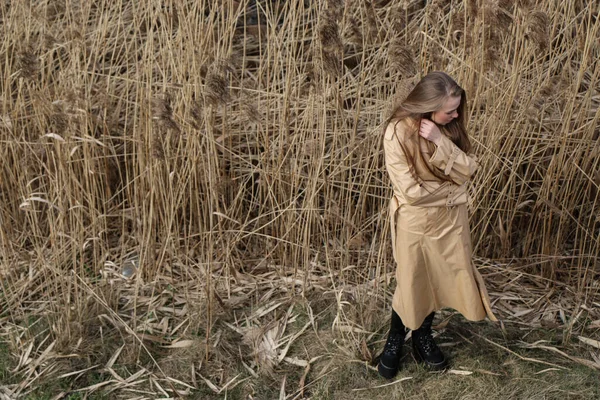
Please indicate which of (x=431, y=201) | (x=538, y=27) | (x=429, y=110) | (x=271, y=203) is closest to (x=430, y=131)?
(x=429, y=110)

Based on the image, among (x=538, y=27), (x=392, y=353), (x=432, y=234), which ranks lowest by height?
(x=392, y=353)

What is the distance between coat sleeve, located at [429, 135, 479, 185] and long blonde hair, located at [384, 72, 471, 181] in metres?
0.05

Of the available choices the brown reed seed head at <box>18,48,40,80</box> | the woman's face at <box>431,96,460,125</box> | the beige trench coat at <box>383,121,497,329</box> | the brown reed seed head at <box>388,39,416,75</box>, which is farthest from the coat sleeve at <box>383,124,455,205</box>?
the brown reed seed head at <box>18,48,40,80</box>

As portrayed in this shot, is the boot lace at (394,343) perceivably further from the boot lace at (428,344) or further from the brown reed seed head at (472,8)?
the brown reed seed head at (472,8)

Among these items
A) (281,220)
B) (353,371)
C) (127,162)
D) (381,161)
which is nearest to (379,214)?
(381,161)

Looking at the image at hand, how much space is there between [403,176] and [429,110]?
22 centimetres

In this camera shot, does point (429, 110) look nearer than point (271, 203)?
Yes

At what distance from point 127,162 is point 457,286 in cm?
180

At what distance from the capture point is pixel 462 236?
7.50ft

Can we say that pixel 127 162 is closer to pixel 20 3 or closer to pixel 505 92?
pixel 20 3

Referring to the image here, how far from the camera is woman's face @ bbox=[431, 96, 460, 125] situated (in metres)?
2.13

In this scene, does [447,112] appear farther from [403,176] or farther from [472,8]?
[472,8]

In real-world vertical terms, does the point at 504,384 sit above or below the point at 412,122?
below

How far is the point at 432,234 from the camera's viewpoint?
2266mm
